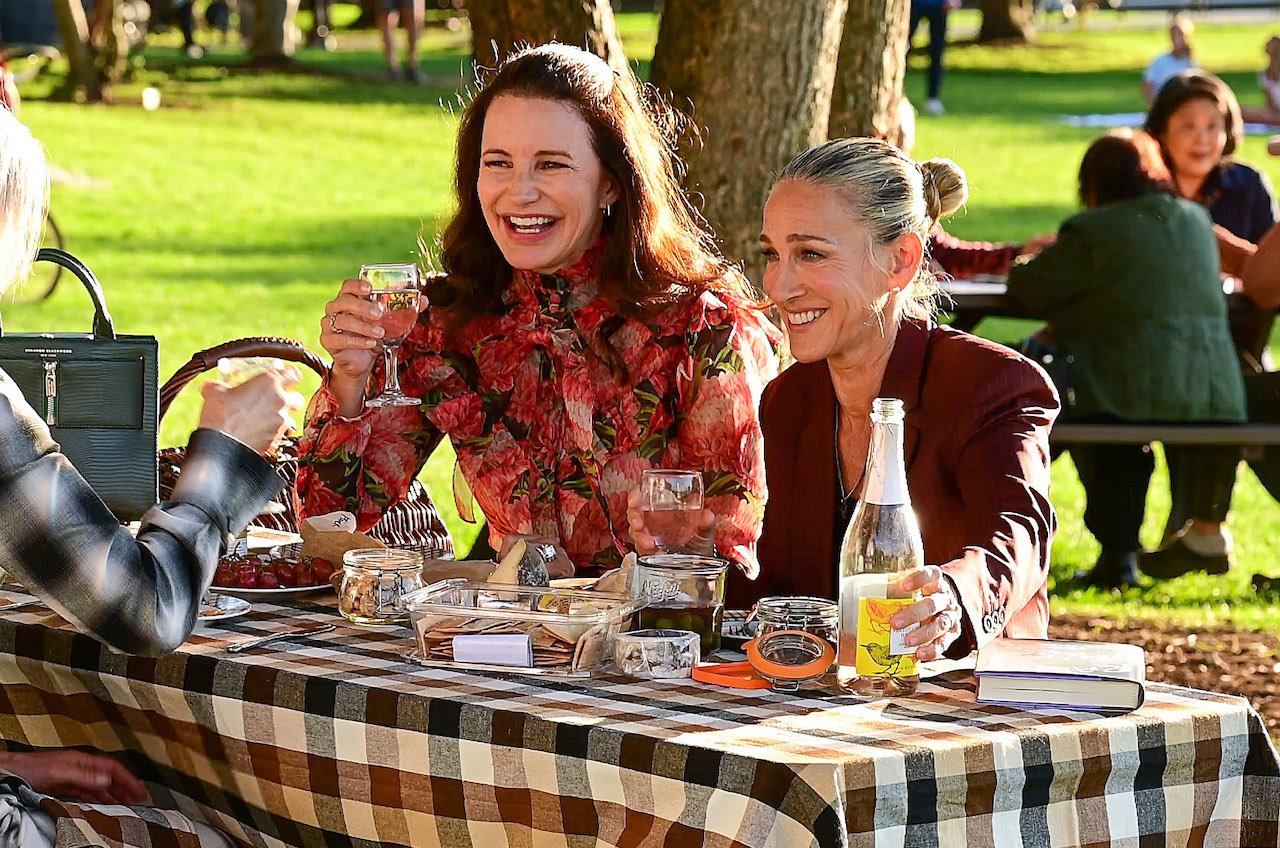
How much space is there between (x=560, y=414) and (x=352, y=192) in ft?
48.8

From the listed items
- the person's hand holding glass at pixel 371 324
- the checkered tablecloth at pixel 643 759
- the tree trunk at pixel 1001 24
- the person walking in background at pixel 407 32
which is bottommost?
the checkered tablecloth at pixel 643 759

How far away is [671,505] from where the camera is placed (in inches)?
121

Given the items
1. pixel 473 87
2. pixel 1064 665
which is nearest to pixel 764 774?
pixel 1064 665

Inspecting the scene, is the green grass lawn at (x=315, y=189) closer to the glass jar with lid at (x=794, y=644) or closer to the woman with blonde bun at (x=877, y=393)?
the woman with blonde bun at (x=877, y=393)

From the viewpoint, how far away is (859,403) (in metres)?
3.54

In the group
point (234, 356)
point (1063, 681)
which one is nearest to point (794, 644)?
point (1063, 681)

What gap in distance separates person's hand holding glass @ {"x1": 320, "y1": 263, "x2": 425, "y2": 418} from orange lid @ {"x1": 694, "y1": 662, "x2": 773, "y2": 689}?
909mm

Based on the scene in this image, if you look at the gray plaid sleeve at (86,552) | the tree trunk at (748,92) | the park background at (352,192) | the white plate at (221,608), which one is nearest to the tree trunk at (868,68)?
the tree trunk at (748,92)

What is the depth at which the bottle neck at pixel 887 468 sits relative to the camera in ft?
9.00

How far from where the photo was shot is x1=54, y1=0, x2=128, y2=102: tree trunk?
2052 centimetres

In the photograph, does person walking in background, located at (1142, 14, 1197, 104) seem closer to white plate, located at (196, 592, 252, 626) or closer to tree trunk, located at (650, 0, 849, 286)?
tree trunk, located at (650, 0, 849, 286)

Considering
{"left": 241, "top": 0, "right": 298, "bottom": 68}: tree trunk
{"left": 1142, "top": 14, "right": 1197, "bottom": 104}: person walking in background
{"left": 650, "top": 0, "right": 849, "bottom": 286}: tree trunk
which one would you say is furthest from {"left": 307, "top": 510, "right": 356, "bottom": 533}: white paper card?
{"left": 241, "top": 0, "right": 298, "bottom": 68}: tree trunk

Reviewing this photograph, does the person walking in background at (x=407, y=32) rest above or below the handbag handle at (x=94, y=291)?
above

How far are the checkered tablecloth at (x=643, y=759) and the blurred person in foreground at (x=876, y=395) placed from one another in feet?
1.71
